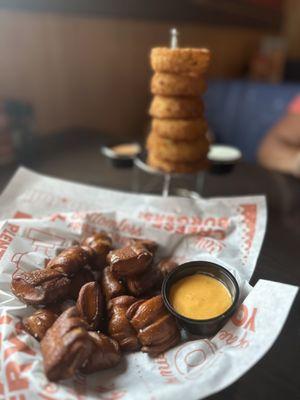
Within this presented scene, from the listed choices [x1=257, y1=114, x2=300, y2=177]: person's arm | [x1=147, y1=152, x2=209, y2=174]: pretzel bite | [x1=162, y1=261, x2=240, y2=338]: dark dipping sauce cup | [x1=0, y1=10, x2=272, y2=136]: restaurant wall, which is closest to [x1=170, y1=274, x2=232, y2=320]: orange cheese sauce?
[x1=162, y1=261, x2=240, y2=338]: dark dipping sauce cup

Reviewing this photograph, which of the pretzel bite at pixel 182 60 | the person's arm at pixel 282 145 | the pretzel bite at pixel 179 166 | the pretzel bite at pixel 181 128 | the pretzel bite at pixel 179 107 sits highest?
the pretzel bite at pixel 182 60

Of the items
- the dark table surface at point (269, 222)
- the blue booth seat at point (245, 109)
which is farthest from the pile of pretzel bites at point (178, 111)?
the blue booth seat at point (245, 109)

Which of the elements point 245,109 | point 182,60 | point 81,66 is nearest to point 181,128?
point 182,60

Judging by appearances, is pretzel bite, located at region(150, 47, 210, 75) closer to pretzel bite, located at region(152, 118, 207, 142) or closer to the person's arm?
pretzel bite, located at region(152, 118, 207, 142)

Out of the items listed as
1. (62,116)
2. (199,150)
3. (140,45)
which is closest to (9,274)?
(199,150)

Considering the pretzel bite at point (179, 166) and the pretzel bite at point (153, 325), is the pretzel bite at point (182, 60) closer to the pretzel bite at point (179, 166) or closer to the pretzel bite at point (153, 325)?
the pretzel bite at point (179, 166)

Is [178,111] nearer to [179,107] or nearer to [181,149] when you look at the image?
[179,107]

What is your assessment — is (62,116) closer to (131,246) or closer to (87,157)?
(87,157)
